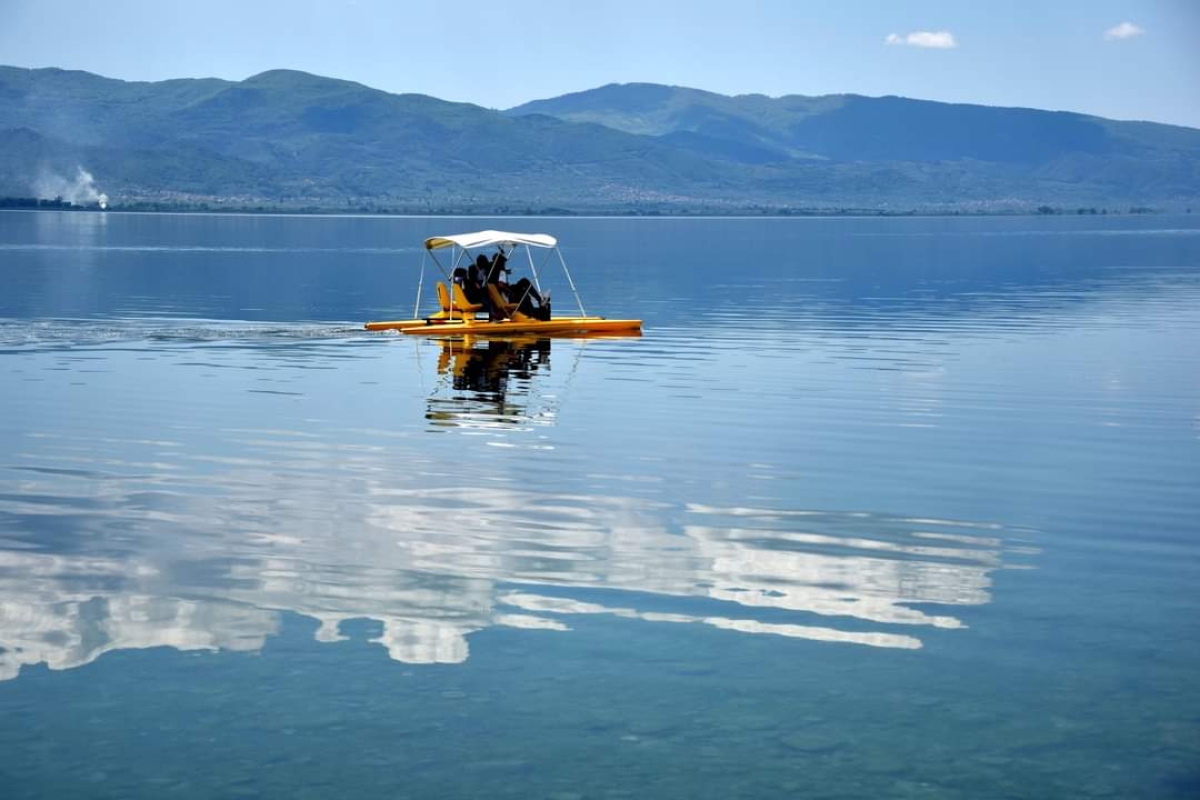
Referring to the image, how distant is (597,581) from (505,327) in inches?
1289

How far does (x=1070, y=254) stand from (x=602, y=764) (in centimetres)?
13593

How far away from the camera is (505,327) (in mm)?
49625

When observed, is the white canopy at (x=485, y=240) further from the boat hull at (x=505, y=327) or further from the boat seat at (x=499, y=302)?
the boat hull at (x=505, y=327)

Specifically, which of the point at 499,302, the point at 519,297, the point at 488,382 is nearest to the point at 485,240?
the point at 519,297

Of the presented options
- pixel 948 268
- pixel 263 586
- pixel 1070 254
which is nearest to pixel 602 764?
pixel 263 586

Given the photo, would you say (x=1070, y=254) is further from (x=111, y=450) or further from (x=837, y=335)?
(x=111, y=450)

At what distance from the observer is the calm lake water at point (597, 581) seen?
12.3m

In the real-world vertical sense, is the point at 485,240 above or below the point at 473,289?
above

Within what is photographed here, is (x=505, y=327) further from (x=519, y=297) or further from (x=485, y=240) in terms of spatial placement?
(x=485, y=240)

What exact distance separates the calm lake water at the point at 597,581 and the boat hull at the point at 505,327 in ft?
25.6

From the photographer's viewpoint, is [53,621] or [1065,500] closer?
[53,621]

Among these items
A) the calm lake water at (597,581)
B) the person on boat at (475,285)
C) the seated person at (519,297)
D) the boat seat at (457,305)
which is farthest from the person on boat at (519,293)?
the calm lake water at (597,581)

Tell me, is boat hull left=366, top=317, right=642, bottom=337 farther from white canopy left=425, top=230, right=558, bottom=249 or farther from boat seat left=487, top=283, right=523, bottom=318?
white canopy left=425, top=230, right=558, bottom=249

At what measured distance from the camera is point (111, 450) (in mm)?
26125
